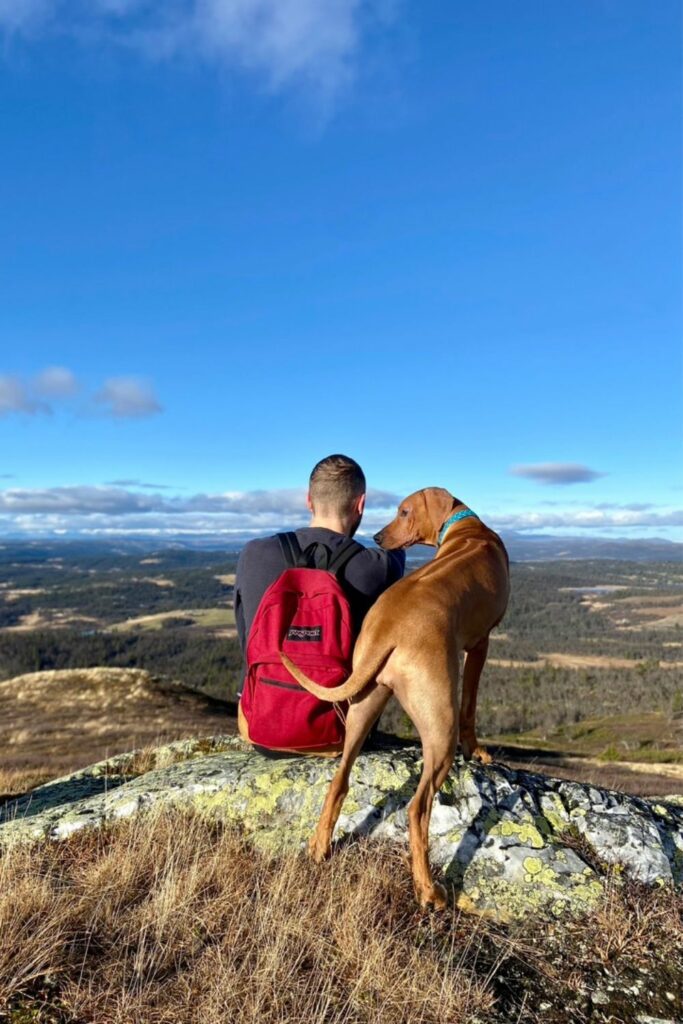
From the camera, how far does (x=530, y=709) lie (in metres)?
90.6

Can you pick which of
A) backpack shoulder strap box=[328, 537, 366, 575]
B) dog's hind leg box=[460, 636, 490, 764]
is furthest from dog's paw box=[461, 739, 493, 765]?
backpack shoulder strap box=[328, 537, 366, 575]

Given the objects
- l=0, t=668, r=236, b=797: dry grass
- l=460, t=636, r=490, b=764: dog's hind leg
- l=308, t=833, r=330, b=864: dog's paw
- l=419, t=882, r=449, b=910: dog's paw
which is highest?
l=460, t=636, r=490, b=764: dog's hind leg

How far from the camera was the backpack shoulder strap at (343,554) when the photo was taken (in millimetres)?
4426

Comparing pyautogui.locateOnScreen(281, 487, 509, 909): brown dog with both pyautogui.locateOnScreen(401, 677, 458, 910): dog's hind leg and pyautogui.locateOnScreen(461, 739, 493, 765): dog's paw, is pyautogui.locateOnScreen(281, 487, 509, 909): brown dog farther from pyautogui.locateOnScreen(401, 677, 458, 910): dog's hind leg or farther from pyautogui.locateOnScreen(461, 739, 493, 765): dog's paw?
pyautogui.locateOnScreen(461, 739, 493, 765): dog's paw

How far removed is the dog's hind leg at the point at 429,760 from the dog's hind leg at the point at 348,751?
271mm

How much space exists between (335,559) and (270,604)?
0.62 metres

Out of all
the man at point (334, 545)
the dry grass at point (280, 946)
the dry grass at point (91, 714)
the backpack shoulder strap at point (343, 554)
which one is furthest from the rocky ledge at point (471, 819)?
the dry grass at point (91, 714)

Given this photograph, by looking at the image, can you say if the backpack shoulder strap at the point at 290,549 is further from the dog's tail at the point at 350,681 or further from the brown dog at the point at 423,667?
the dog's tail at the point at 350,681

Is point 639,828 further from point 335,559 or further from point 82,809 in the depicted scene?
point 82,809

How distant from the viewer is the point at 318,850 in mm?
3689

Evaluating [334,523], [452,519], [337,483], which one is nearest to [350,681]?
[334,523]

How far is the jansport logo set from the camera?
406cm

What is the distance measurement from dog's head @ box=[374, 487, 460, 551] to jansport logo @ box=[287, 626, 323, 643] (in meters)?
1.35

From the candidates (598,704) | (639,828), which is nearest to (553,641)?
(598,704)
